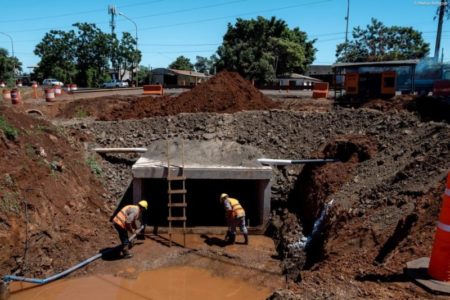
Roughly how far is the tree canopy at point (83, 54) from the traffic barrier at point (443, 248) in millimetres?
53110

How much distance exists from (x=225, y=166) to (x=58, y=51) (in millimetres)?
51378

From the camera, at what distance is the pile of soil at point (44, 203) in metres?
8.73

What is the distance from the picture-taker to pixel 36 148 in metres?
11.3

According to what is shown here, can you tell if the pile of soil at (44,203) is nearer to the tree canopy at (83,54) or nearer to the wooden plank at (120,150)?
the wooden plank at (120,150)

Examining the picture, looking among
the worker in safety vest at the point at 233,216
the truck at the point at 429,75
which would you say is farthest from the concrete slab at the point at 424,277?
the truck at the point at 429,75

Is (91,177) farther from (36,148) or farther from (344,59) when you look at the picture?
(344,59)

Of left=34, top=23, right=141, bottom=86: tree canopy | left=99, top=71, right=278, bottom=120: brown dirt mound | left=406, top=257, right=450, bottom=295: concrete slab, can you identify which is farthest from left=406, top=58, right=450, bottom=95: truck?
left=34, top=23, right=141, bottom=86: tree canopy

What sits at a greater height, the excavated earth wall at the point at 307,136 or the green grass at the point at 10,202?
the excavated earth wall at the point at 307,136

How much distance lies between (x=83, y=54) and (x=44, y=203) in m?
50.5

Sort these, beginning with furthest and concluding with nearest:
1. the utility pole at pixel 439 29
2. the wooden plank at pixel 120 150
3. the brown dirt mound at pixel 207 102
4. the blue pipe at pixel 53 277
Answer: the utility pole at pixel 439 29
the brown dirt mound at pixel 207 102
the wooden plank at pixel 120 150
the blue pipe at pixel 53 277

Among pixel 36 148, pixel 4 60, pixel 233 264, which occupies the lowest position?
pixel 233 264

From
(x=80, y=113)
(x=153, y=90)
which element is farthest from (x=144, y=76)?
(x=80, y=113)

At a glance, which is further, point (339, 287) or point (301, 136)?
point (301, 136)

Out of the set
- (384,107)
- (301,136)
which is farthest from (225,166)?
(384,107)
